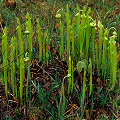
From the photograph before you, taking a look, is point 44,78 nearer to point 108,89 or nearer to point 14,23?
point 108,89

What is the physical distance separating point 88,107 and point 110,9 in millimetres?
1690

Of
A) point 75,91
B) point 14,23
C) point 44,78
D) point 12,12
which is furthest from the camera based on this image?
point 12,12

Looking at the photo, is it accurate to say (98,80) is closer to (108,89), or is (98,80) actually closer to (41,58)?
(108,89)

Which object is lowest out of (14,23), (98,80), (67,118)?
A: (67,118)

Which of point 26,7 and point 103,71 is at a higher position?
point 26,7

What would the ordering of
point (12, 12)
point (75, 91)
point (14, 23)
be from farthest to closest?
point (12, 12) → point (14, 23) → point (75, 91)

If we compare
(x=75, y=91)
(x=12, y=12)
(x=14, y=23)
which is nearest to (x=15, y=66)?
(x=75, y=91)

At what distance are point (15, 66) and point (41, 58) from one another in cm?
22

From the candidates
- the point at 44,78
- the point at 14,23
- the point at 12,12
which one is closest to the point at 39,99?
the point at 44,78

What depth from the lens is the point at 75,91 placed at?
221 cm

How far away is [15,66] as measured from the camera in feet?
7.64

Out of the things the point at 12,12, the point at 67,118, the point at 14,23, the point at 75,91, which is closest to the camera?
the point at 67,118

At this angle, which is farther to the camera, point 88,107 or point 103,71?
point 103,71

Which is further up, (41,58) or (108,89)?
(41,58)
